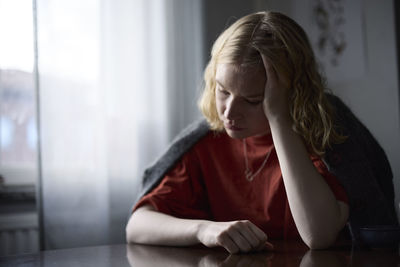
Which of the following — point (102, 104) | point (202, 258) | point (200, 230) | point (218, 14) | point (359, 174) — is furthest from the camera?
point (218, 14)

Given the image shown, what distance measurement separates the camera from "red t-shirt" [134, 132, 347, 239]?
1.12 metres

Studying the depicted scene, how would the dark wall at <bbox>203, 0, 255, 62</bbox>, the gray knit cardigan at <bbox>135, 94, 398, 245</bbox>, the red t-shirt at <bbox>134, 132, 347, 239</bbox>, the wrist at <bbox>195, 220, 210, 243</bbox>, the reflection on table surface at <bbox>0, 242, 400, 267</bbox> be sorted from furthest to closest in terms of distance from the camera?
1. the dark wall at <bbox>203, 0, 255, 62</bbox>
2. the red t-shirt at <bbox>134, 132, 347, 239</bbox>
3. the gray knit cardigan at <bbox>135, 94, 398, 245</bbox>
4. the wrist at <bbox>195, 220, 210, 243</bbox>
5. the reflection on table surface at <bbox>0, 242, 400, 267</bbox>

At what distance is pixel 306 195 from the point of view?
952 millimetres

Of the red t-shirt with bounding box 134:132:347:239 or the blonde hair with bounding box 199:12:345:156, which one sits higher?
the blonde hair with bounding box 199:12:345:156

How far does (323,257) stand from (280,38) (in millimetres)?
522

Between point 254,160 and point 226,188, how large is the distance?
0.11m

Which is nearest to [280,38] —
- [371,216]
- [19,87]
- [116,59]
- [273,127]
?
[273,127]

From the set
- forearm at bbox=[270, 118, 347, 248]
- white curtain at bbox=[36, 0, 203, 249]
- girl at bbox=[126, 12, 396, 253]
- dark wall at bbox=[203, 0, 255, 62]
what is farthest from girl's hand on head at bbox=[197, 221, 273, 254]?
dark wall at bbox=[203, 0, 255, 62]

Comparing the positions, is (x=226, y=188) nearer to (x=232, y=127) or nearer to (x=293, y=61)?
(x=232, y=127)

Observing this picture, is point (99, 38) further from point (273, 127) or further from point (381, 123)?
point (381, 123)

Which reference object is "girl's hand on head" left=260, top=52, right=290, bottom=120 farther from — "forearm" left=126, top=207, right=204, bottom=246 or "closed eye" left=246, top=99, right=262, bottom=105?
"forearm" left=126, top=207, right=204, bottom=246

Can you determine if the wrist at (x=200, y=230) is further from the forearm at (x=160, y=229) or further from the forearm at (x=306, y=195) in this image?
the forearm at (x=306, y=195)

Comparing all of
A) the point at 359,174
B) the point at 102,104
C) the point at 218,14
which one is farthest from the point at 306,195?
the point at 218,14

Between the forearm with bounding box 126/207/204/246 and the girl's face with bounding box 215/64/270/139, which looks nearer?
the forearm with bounding box 126/207/204/246
